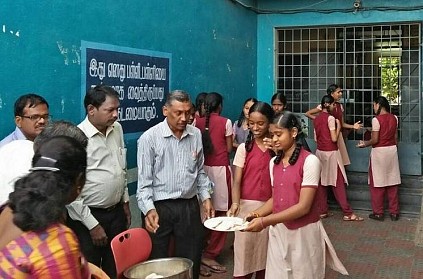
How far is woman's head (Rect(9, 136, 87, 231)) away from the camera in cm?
Answer: 148

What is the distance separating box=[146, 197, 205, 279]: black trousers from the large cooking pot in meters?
0.83

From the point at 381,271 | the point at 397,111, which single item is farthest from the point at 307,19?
the point at 381,271

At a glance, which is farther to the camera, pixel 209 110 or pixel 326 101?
pixel 326 101

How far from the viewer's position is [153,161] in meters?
3.42

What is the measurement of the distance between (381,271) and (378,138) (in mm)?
2333

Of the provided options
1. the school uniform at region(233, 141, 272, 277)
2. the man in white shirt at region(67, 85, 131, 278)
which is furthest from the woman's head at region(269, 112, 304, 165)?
the man in white shirt at region(67, 85, 131, 278)

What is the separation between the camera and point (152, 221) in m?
3.22

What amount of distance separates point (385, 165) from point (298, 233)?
419 centimetres

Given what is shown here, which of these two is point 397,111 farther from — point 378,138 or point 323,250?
point 323,250

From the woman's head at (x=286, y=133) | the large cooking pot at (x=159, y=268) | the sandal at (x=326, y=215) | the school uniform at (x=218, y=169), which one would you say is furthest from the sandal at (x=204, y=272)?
the sandal at (x=326, y=215)

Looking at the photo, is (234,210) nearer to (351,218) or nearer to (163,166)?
(163,166)

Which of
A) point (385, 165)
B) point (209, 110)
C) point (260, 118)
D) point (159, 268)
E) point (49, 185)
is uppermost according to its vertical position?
point (209, 110)

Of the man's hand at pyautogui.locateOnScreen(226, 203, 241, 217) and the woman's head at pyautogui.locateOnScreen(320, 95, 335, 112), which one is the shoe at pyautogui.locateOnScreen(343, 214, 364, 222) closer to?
the woman's head at pyautogui.locateOnScreen(320, 95, 335, 112)

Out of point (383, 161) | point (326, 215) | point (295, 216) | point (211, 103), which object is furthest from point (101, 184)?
point (383, 161)
